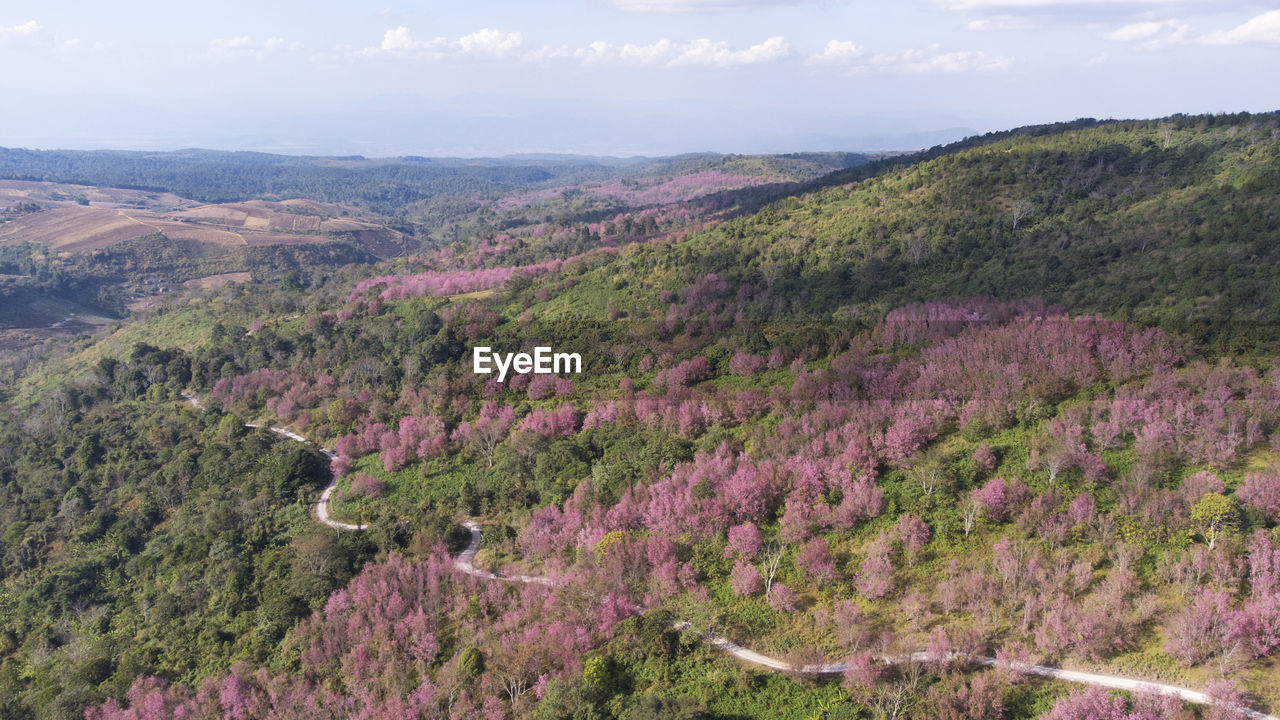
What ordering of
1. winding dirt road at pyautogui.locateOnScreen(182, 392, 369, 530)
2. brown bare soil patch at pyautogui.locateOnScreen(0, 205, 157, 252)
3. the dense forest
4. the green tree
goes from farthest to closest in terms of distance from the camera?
1. brown bare soil patch at pyautogui.locateOnScreen(0, 205, 157, 252)
2. winding dirt road at pyautogui.locateOnScreen(182, 392, 369, 530)
3. the green tree
4. the dense forest

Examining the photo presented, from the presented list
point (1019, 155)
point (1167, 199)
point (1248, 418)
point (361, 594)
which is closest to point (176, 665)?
point (361, 594)

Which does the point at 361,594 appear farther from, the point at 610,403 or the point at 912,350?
the point at 912,350

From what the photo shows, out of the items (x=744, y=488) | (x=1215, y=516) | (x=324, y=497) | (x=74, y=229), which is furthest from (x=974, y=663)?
(x=74, y=229)

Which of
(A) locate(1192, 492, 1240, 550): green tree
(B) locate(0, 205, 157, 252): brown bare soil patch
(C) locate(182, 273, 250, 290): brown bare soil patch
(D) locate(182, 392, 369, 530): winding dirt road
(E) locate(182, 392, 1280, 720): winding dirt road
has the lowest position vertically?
(D) locate(182, 392, 369, 530): winding dirt road

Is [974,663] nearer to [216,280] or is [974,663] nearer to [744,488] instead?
[744,488]

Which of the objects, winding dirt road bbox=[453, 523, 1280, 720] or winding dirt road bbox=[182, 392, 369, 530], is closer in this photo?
winding dirt road bbox=[453, 523, 1280, 720]

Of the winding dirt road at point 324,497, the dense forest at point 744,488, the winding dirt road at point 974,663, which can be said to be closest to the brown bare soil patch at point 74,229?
the dense forest at point 744,488

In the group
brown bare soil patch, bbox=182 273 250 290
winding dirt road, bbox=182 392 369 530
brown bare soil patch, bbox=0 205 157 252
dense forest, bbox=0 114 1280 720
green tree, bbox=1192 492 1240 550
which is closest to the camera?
dense forest, bbox=0 114 1280 720

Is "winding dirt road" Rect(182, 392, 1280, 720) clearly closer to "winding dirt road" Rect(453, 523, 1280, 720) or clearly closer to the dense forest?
"winding dirt road" Rect(453, 523, 1280, 720)

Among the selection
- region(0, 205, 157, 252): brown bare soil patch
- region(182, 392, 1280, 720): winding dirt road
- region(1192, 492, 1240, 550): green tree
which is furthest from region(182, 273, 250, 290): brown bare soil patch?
region(1192, 492, 1240, 550): green tree
